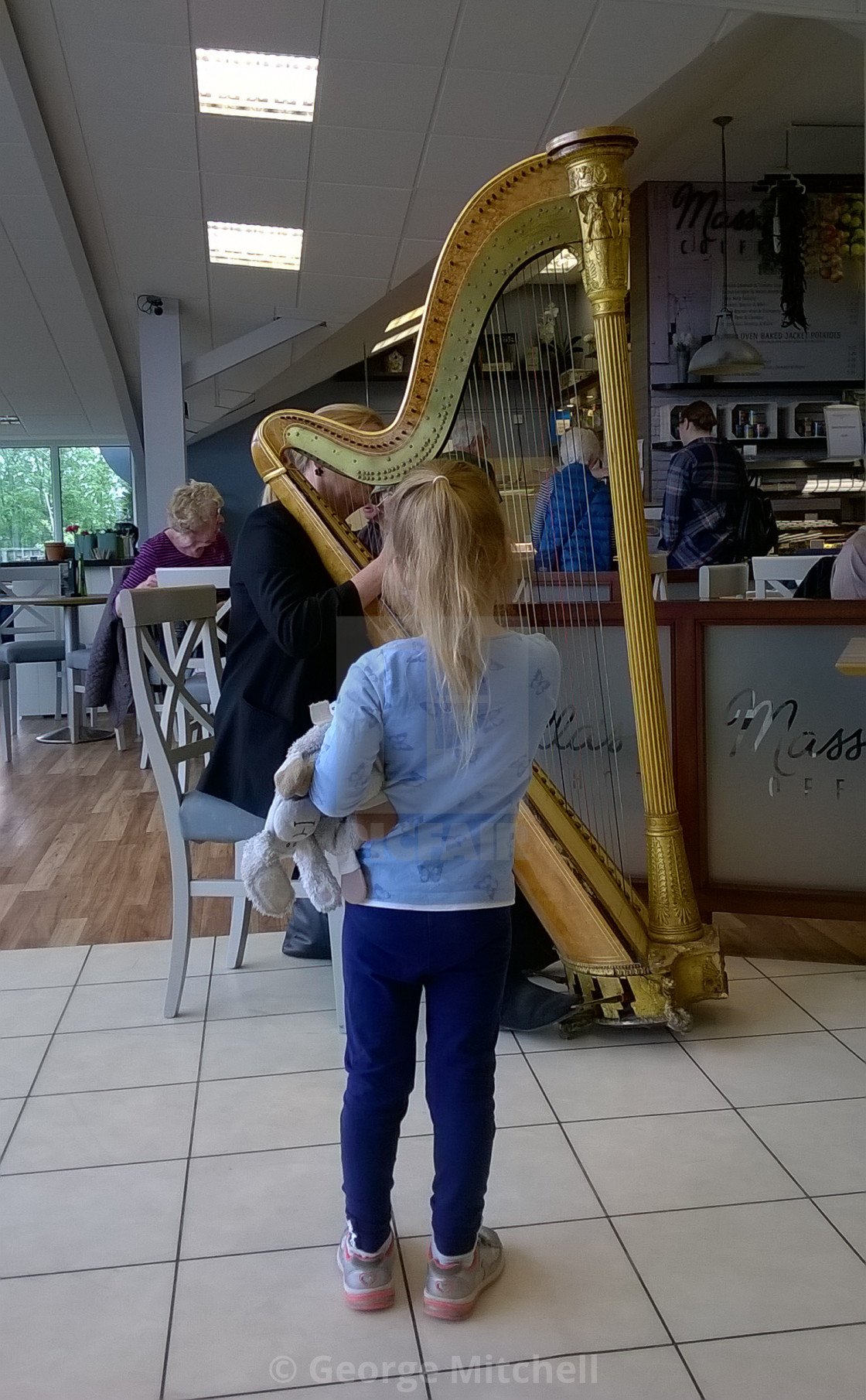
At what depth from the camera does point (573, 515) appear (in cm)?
285

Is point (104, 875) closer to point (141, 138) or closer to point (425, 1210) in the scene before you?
point (425, 1210)

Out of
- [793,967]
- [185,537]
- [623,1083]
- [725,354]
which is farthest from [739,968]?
[725,354]

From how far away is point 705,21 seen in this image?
4.41 m

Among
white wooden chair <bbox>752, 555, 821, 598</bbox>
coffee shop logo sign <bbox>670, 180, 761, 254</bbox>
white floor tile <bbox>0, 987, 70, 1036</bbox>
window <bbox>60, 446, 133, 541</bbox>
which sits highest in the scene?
coffee shop logo sign <bbox>670, 180, 761, 254</bbox>

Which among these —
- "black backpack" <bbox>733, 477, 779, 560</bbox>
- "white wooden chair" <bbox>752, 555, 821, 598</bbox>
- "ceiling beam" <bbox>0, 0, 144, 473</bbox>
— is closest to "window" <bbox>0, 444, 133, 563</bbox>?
"ceiling beam" <bbox>0, 0, 144, 473</bbox>

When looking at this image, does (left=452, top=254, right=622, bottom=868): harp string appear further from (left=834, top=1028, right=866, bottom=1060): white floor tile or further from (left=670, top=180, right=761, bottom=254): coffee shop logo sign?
(left=670, top=180, right=761, bottom=254): coffee shop logo sign

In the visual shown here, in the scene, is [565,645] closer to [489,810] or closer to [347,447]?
[347,447]

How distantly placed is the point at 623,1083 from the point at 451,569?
127cm

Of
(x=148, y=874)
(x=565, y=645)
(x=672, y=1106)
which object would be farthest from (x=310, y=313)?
(x=672, y=1106)

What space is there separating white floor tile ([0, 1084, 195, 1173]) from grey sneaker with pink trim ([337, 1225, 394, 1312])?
0.54 metres

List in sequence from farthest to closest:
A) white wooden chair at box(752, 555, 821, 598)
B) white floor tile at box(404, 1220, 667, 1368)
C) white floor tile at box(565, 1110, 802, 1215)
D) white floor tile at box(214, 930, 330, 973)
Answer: white wooden chair at box(752, 555, 821, 598) < white floor tile at box(214, 930, 330, 973) < white floor tile at box(565, 1110, 802, 1215) < white floor tile at box(404, 1220, 667, 1368)

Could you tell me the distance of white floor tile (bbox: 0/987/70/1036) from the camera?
8.57 feet

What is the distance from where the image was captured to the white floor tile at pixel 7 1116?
2123mm

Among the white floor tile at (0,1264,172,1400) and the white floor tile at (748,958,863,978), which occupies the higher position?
the white floor tile at (748,958,863,978)
